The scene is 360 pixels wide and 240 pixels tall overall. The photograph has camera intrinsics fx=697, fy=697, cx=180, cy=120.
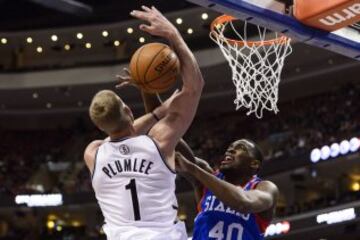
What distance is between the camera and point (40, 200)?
1978 centimetres

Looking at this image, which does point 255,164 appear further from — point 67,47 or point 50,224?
point 67,47

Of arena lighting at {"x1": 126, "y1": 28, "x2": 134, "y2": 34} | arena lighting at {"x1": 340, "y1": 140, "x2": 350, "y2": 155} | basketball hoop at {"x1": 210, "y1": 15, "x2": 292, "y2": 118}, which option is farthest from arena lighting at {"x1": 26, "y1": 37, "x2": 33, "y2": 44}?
basketball hoop at {"x1": 210, "y1": 15, "x2": 292, "y2": 118}

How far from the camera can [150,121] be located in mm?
3330

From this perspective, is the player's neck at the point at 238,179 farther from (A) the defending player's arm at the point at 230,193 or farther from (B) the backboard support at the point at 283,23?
(B) the backboard support at the point at 283,23

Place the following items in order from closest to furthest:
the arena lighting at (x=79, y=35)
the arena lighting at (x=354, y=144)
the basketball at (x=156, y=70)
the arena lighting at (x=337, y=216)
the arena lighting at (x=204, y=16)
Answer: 1. the basketball at (x=156, y=70)
2. the arena lighting at (x=337, y=216)
3. the arena lighting at (x=354, y=144)
4. the arena lighting at (x=204, y=16)
5. the arena lighting at (x=79, y=35)

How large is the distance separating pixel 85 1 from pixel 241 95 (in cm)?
1787

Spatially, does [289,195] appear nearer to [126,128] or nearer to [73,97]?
[73,97]

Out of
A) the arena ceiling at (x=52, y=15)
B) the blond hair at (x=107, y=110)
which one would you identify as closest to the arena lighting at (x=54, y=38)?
the arena ceiling at (x=52, y=15)

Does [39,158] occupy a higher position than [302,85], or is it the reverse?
[302,85]

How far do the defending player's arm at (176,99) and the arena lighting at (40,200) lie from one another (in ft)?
56.2

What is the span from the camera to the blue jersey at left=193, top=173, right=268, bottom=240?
3.94m

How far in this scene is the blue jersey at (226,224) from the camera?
12.9 feet

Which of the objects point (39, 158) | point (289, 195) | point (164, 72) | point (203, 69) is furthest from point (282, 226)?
point (164, 72)

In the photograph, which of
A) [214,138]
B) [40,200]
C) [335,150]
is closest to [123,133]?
[335,150]
